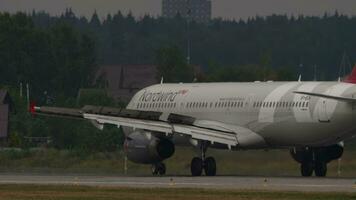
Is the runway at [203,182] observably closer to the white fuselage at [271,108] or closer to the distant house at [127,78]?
the white fuselage at [271,108]

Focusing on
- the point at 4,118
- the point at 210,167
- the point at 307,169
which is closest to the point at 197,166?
the point at 210,167

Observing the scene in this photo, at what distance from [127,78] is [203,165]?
13267cm

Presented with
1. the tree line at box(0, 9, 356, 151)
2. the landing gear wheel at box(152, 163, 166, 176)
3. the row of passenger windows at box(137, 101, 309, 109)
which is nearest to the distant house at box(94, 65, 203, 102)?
the tree line at box(0, 9, 356, 151)

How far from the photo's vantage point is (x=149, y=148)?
211 ft

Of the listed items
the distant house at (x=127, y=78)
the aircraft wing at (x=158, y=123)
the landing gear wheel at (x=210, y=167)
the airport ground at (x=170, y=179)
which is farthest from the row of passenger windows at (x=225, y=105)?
the distant house at (x=127, y=78)

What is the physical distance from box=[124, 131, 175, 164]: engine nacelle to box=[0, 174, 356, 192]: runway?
1.77 metres

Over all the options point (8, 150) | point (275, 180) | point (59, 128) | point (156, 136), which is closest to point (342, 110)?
point (275, 180)

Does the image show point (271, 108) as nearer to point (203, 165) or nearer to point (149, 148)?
point (203, 165)

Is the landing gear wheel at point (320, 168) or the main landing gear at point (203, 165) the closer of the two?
the main landing gear at point (203, 165)

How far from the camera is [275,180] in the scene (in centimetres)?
5850

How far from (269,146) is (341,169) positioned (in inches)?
223

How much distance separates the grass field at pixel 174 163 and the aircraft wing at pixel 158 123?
3669 millimetres

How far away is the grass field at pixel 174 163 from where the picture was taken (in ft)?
224

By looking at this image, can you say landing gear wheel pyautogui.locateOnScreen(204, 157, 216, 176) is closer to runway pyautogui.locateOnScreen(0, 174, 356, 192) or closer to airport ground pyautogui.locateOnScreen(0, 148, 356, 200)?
airport ground pyautogui.locateOnScreen(0, 148, 356, 200)
